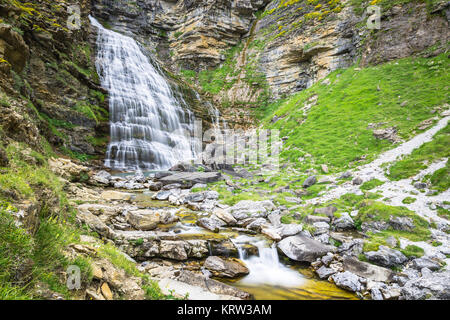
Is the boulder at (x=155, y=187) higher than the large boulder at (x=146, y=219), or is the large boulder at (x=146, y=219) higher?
the boulder at (x=155, y=187)

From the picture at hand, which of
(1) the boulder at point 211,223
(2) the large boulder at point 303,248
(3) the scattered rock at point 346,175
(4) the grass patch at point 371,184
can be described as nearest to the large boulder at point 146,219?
(1) the boulder at point 211,223

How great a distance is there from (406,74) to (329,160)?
11512 millimetres

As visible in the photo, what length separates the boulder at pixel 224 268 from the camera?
5693mm

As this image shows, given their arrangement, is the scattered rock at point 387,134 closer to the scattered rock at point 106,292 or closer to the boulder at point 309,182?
the boulder at point 309,182

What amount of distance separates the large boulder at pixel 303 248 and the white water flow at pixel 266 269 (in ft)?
1.23

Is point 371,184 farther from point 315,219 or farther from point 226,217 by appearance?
point 226,217

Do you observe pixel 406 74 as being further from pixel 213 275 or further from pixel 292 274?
pixel 213 275

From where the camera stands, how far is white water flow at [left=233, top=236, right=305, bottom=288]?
5695 mm

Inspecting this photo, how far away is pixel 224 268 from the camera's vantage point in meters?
5.80

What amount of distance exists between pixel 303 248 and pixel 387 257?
84.2 inches

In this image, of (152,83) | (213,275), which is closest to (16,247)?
(213,275)

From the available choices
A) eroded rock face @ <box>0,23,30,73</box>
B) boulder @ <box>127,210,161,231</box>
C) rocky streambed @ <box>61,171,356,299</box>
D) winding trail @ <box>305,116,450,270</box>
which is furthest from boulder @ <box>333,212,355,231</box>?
eroded rock face @ <box>0,23,30,73</box>

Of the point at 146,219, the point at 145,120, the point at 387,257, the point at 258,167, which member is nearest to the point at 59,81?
the point at 145,120
